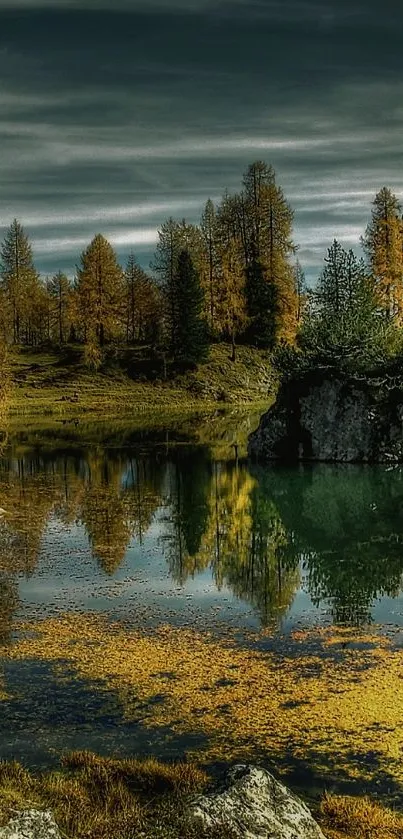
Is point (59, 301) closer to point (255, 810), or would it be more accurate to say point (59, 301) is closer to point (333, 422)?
point (333, 422)

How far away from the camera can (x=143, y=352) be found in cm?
9431

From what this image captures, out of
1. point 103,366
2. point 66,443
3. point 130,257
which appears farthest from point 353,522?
point 130,257

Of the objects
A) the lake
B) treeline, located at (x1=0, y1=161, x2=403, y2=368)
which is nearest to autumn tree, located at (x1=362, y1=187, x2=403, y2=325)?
treeline, located at (x1=0, y1=161, x2=403, y2=368)

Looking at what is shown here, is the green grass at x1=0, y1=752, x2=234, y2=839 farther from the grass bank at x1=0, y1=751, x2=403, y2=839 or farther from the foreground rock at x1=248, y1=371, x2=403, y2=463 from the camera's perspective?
the foreground rock at x1=248, y1=371, x2=403, y2=463

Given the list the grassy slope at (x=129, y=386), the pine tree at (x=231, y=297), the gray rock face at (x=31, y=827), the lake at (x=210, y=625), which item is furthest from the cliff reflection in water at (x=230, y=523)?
the pine tree at (x=231, y=297)

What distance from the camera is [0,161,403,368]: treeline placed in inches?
3490

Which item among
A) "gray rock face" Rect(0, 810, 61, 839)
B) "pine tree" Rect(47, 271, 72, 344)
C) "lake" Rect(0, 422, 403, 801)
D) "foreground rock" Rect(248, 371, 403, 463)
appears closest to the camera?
"gray rock face" Rect(0, 810, 61, 839)

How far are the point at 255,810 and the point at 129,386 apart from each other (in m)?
79.5

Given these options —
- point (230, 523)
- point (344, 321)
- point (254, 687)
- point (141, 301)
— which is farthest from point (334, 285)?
point (141, 301)

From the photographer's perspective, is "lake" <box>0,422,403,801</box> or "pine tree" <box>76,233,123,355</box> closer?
"lake" <box>0,422,403,801</box>

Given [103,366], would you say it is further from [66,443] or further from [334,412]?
[334,412]

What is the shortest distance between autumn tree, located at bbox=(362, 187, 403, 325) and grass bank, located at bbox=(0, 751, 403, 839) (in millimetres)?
70790

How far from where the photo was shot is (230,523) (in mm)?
30031

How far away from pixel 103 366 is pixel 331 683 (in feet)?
255
